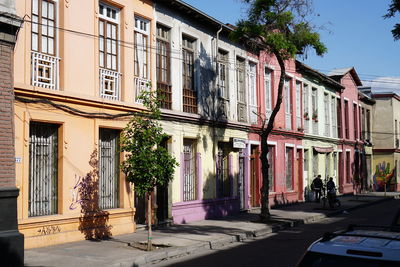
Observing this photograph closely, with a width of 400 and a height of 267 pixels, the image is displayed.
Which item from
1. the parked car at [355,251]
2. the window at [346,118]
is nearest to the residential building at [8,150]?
the parked car at [355,251]

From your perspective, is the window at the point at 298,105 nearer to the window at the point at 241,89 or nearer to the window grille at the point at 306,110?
the window grille at the point at 306,110

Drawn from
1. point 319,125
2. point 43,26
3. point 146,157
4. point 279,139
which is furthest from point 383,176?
point 43,26

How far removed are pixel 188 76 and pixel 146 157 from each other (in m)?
7.36

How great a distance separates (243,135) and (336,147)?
15541 mm

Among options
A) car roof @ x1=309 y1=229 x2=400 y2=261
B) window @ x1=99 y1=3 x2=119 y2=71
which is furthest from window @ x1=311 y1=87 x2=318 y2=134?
car roof @ x1=309 y1=229 x2=400 y2=261

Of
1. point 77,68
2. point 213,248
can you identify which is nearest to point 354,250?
point 213,248

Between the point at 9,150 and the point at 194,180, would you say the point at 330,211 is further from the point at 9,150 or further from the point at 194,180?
the point at 9,150

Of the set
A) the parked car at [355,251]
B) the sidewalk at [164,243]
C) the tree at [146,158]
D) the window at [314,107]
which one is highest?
the window at [314,107]

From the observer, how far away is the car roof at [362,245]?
405cm

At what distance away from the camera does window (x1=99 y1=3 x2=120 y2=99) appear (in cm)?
1484

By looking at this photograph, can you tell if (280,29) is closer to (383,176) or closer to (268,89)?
(268,89)

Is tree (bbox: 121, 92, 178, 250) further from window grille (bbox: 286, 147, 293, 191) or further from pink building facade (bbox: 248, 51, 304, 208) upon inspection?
window grille (bbox: 286, 147, 293, 191)

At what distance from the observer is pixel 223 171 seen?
21422 mm

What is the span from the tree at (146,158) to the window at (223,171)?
26.9ft
